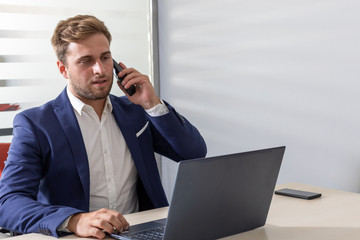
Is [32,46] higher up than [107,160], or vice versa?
[32,46]

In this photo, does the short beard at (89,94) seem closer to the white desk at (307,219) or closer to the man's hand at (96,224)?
the white desk at (307,219)

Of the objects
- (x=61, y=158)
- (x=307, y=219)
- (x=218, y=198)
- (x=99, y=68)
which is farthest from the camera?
(x=99, y=68)

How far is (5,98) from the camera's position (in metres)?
3.40

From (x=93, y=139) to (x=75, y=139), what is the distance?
151 millimetres

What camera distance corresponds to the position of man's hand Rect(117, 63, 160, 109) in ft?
7.08

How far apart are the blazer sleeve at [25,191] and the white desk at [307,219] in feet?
0.18

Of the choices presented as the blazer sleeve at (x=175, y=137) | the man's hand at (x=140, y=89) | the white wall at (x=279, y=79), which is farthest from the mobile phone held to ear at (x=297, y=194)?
the man's hand at (x=140, y=89)

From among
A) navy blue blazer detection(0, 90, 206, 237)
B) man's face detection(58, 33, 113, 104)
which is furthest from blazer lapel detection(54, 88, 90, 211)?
man's face detection(58, 33, 113, 104)

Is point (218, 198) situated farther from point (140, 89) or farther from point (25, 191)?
point (140, 89)

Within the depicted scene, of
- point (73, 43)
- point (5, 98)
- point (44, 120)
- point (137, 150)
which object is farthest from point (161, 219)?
point (5, 98)

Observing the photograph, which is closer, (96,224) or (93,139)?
(96,224)

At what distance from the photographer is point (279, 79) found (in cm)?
290

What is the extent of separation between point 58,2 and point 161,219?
235 centimetres

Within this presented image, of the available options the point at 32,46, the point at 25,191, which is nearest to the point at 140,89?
the point at 25,191
